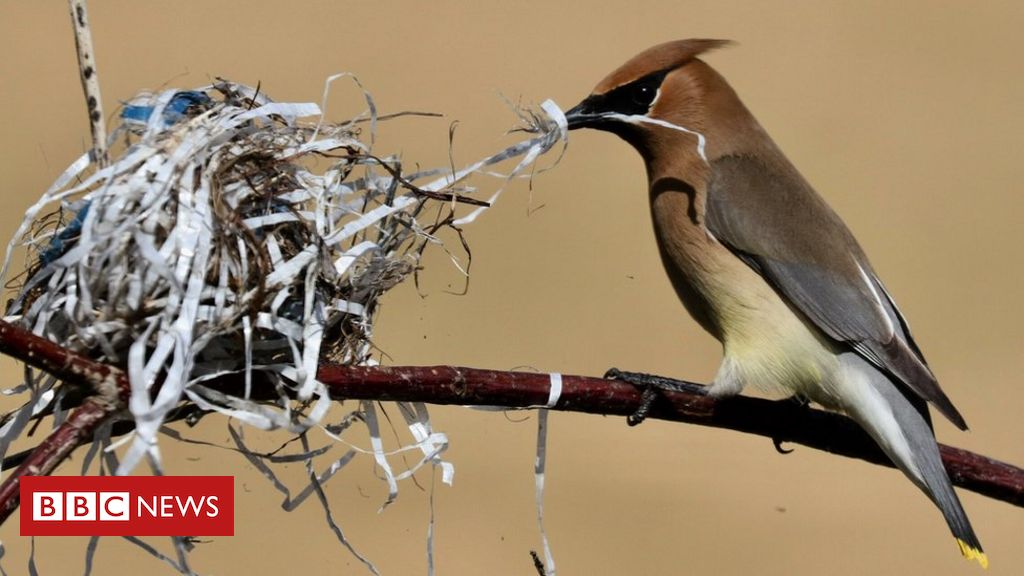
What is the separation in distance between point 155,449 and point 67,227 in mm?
648

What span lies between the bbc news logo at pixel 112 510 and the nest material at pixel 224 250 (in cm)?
26

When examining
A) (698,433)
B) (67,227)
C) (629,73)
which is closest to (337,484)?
(698,433)

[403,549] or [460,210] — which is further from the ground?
[460,210]

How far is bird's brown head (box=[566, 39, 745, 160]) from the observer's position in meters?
4.22

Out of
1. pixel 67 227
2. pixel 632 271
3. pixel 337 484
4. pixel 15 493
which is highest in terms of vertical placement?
pixel 632 271

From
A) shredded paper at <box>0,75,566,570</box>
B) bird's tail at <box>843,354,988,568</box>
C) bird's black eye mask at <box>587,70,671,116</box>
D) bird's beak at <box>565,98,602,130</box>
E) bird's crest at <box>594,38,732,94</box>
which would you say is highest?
bird's crest at <box>594,38,732,94</box>

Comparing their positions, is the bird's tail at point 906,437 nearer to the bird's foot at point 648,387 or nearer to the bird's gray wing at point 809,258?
the bird's gray wing at point 809,258

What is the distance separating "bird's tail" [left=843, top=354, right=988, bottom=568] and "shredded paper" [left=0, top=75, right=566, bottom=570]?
4.00 feet

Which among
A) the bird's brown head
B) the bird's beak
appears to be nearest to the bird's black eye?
the bird's brown head

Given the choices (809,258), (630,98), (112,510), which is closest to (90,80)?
(112,510)

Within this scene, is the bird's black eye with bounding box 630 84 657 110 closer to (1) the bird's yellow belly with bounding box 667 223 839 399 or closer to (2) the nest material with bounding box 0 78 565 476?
(1) the bird's yellow belly with bounding box 667 223 839 399

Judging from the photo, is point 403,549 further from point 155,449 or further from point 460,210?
point 155,449

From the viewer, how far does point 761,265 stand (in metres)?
4.12

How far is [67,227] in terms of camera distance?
111 inches
